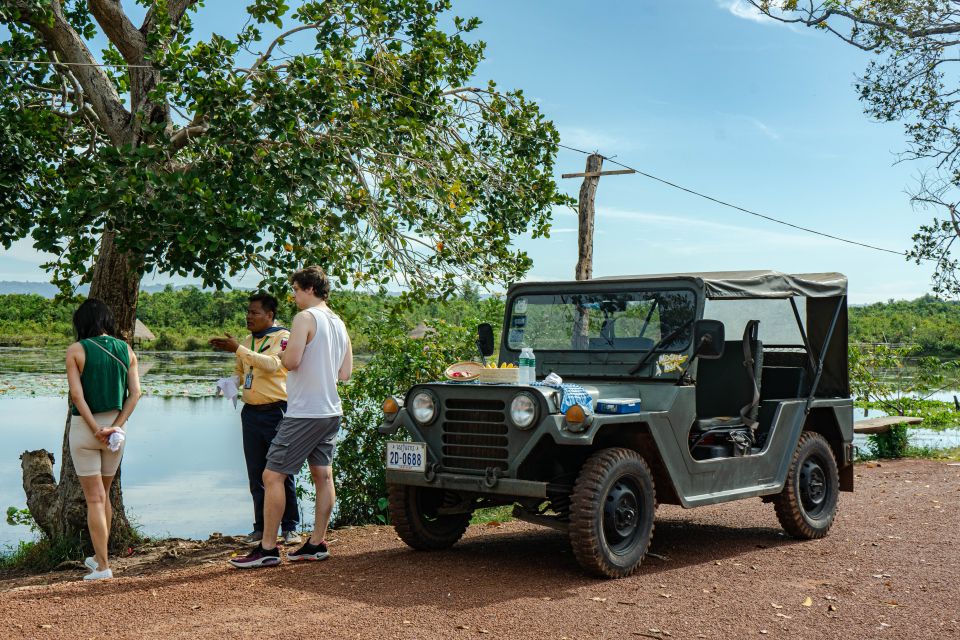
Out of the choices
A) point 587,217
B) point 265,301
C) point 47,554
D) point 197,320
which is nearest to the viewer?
point 265,301

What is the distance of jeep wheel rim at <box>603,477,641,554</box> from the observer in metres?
6.06

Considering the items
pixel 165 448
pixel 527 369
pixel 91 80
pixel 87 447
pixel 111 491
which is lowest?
pixel 165 448

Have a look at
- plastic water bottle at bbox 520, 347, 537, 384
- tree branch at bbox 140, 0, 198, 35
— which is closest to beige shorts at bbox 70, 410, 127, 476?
plastic water bottle at bbox 520, 347, 537, 384

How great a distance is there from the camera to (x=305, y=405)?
250 inches

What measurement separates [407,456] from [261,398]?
147cm

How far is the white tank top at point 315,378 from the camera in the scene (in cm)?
634

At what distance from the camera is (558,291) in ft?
24.7

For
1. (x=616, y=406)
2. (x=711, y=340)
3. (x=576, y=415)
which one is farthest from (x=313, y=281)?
(x=711, y=340)

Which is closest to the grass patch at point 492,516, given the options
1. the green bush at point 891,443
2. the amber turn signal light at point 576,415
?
the amber turn signal light at point 576,415

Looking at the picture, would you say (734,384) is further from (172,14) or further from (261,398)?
(172,14)

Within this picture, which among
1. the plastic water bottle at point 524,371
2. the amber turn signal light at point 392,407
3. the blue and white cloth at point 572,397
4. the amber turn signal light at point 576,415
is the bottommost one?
the amber turn signal light at point 392,407

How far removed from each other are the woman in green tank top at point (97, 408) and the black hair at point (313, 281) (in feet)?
4.32

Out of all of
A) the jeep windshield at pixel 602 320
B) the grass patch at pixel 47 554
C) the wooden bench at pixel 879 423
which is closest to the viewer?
the jeep windshield at pixel 602 320

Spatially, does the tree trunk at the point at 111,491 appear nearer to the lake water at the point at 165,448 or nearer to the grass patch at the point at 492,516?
the lake water at the point at 165,448
